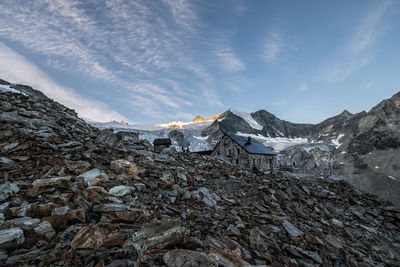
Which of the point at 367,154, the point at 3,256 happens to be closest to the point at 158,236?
the point at 3,256

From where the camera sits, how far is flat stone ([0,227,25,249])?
3520 mm

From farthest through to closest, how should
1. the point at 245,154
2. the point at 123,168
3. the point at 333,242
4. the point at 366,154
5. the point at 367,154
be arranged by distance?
the point at 366,154
the point at 367,154
the point at 245,154
the point at 123,168
the point at 333,242

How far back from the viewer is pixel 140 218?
5184mm

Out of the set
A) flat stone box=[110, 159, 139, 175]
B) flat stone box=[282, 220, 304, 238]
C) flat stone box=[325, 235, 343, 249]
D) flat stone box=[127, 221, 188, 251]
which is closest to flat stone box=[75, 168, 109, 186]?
flat stone box=[110, 159, 139, 175]

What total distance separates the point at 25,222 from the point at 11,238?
560mm

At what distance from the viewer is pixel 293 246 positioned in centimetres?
611

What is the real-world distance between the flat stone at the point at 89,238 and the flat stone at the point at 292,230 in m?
6.23

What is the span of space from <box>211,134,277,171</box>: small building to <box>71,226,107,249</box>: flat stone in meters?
35.8

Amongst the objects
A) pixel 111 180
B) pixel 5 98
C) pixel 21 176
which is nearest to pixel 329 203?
pixel 111 180

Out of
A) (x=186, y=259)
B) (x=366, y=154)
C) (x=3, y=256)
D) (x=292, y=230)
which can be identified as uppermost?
(x=366, y=154)

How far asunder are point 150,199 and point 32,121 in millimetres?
8600

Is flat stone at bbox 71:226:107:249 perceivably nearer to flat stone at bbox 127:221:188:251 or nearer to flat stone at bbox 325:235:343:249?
flat stone at bbox 127:221:188:251

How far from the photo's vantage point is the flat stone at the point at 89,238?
3.77 meters

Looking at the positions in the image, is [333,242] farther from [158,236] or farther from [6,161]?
[6,161]
